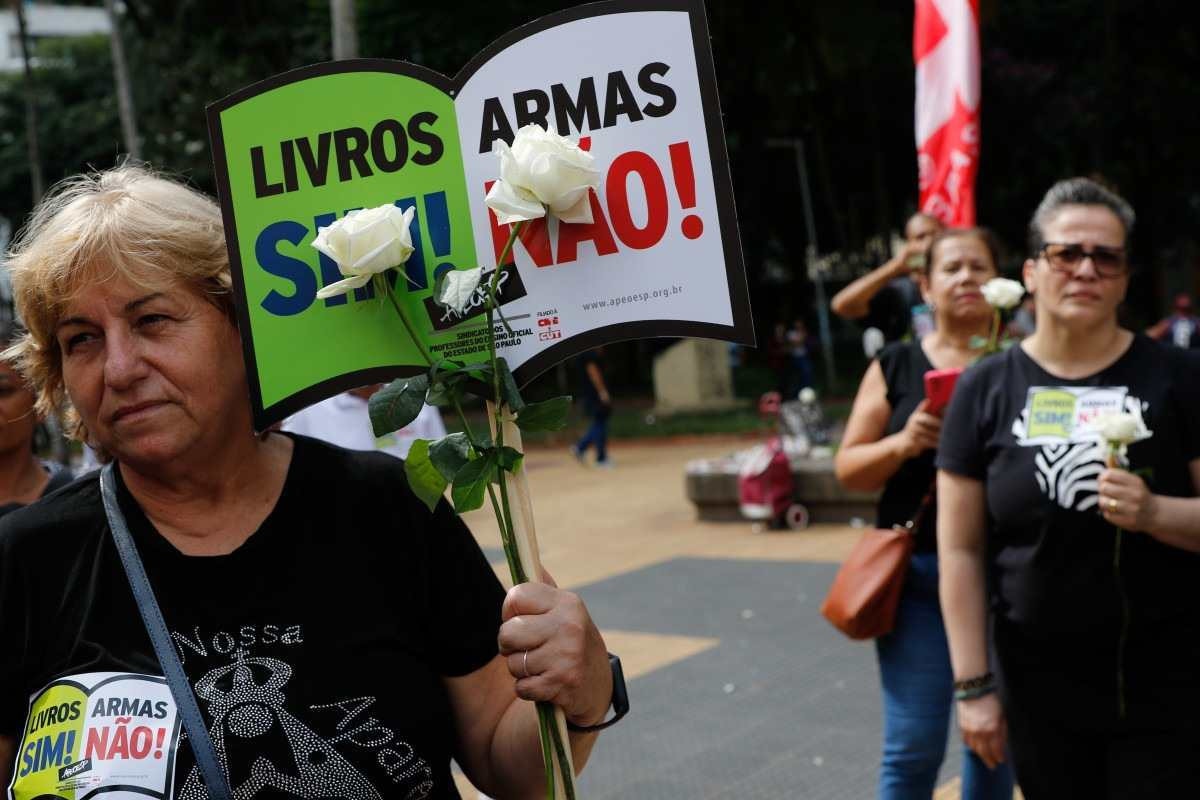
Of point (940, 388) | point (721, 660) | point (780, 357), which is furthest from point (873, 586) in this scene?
point (780, 357)

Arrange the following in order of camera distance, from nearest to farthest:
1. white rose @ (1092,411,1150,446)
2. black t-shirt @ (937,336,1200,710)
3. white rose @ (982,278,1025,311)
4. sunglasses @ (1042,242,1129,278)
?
white rose @ (1092,411,1150,446) < black t-shirt @ (937,336,1200,710) < sunglasses @ (1042,242,1129,278) < white rose @ (982,278,1025,311)

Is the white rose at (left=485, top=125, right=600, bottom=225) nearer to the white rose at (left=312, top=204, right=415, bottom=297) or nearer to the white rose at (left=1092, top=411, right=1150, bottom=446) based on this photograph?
the white rose at (left=312, top=204, right=415, bottom=297)

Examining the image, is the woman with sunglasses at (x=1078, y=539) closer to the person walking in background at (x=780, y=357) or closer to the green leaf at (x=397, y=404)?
the green leaf at (x=397, y=404)

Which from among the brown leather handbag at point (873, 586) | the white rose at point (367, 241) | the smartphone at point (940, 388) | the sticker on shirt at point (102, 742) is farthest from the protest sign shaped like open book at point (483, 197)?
the brown leather handbag at point (873, 586)

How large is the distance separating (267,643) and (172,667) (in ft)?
0.42

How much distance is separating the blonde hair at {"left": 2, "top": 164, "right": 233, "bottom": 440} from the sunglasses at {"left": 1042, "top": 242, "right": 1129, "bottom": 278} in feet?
6.61

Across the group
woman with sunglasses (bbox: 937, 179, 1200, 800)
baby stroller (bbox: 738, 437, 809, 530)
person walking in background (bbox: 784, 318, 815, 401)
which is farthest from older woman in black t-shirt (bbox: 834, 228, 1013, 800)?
person walking in background (bbox: 784, 318, 815, 401)

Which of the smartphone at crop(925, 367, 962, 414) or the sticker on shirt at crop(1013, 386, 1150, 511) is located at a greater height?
the smartphone at crop(925, 367, 962, 414)

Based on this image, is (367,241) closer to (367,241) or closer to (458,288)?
(367,241)

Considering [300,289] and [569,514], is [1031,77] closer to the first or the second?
[569,514]

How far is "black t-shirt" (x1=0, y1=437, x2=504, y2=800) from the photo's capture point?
1.82 m

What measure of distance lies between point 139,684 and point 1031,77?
26.8 meters

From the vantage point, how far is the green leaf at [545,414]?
1.78m

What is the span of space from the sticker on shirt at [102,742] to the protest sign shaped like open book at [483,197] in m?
0.43
